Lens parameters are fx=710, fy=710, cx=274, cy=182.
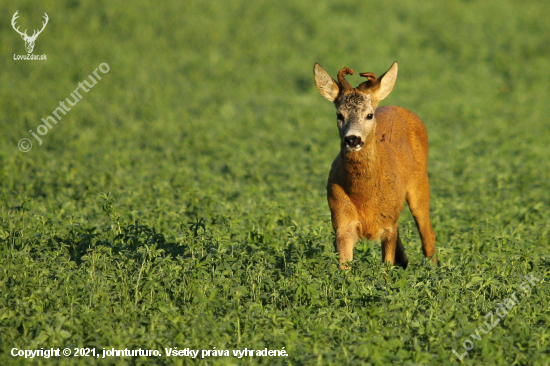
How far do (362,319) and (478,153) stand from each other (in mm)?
9270

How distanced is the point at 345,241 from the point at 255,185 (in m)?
4.43

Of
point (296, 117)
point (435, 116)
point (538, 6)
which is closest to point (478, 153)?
point (435, 116)

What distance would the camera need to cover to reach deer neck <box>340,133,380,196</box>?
6980 millimetres

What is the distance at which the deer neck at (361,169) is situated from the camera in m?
6.98

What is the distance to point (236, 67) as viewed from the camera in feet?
70.1

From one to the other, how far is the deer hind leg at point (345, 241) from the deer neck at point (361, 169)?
13.5 inches

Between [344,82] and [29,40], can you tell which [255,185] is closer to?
[344,82]

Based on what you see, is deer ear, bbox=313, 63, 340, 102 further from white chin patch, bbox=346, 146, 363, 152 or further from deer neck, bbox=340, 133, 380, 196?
white chin patch, bbox=346, 146, 363, 152

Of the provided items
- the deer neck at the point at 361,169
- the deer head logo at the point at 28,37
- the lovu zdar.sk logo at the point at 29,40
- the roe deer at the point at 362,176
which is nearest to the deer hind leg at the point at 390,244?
the roe deer at the point at 362,176

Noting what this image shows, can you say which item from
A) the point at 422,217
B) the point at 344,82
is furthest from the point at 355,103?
the point at 422,217

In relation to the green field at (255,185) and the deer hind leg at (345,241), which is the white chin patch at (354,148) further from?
the green field at (255,185)

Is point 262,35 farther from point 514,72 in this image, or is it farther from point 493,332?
point 493,332

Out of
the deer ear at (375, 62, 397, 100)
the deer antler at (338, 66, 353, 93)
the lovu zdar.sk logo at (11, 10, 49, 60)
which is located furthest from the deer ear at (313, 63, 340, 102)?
the lovu zdar.sk logo at (11, 10, 49, 60)

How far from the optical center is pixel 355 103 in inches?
276
